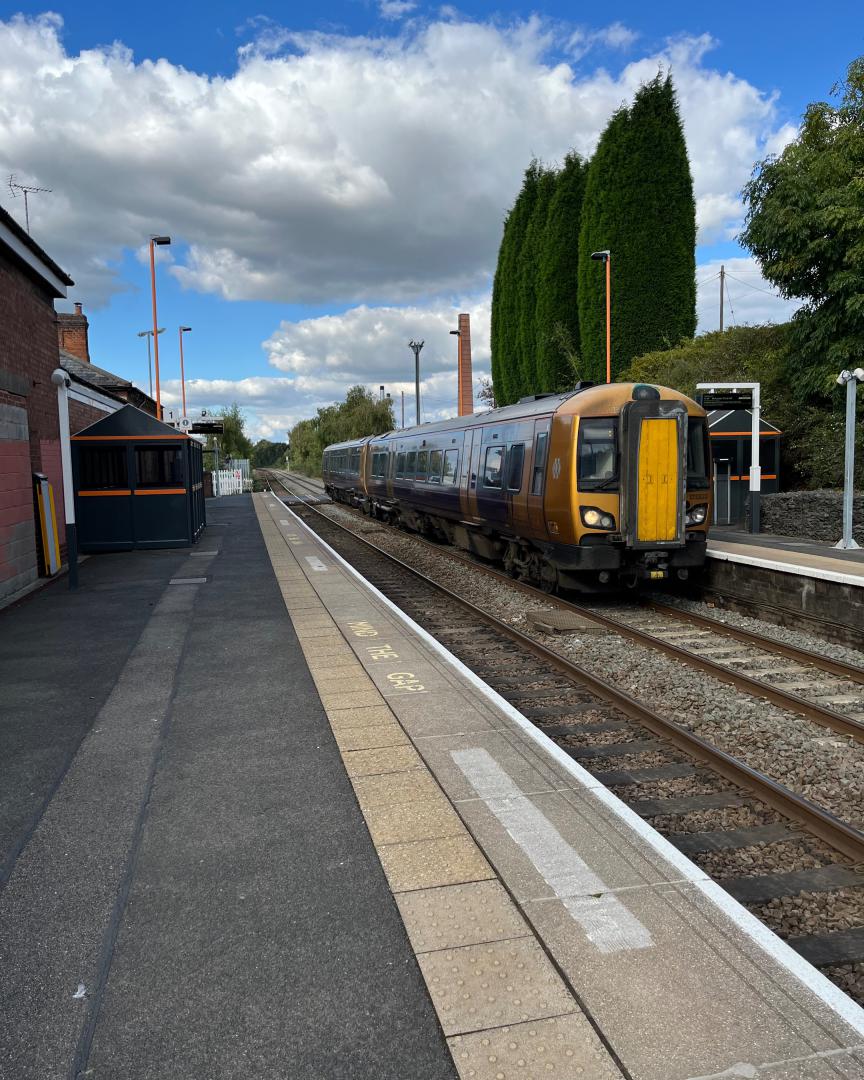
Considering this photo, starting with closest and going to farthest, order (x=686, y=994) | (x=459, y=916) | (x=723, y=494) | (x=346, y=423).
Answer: (x=686, y=994) → (x=459, y=916) → (x=723, y=494) → (x=346, y=423)

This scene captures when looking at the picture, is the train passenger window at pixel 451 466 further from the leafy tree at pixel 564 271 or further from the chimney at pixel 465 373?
the chimney at pixel 465 373

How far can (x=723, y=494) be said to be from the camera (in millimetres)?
20188

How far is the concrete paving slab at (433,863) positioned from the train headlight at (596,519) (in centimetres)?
697

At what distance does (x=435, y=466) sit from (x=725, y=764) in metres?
13.4

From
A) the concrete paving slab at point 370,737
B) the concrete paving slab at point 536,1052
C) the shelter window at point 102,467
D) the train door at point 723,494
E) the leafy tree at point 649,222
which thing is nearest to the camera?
the concrete paving slab at point 536,1052

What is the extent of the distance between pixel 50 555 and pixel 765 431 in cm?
1738

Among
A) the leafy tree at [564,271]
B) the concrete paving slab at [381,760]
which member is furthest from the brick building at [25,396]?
the leafy tree at [564,271]

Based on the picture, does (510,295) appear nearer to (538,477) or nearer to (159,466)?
(159,466)

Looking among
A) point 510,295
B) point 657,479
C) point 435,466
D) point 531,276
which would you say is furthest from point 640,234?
Result: point 657,479

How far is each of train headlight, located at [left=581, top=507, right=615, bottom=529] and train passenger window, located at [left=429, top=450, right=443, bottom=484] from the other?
7.57 m

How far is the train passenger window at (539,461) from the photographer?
11297mm

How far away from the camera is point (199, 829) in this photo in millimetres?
4199

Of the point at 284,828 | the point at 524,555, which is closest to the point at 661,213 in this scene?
the point at 524,555

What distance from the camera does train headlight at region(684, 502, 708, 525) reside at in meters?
10.9
